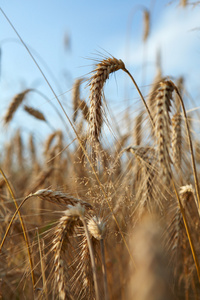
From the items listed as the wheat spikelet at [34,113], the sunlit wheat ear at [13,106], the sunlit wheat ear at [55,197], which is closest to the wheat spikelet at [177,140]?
the sunlit wheat ear at [55,197]

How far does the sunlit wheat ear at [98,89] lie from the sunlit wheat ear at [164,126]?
242mm

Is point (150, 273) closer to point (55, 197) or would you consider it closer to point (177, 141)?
point (55, 197)

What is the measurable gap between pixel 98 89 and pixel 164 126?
37 cm

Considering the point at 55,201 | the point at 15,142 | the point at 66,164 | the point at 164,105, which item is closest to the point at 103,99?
the point at 164,105

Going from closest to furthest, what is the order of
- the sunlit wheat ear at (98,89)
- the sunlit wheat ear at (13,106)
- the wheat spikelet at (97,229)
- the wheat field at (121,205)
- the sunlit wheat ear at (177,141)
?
the wheat field at (121,205), the wheat spikelet at (97,229), the sunlit wheat ear at (98,89), the sunlit wheat ear at (177,141), the sunlit wheat ear at (13,106)

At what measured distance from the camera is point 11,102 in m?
2.66

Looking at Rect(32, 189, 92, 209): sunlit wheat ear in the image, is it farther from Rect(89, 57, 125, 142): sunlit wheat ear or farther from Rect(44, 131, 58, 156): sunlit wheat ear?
Rect(44, 131, 58, 156): sunlit wheat ear

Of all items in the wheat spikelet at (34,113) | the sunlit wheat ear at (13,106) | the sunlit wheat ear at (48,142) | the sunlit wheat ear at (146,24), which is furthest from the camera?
the sunlit wheat ear at (146,24)

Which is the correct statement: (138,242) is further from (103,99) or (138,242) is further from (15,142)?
(15,142)

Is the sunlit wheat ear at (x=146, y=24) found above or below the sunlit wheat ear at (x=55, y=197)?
above

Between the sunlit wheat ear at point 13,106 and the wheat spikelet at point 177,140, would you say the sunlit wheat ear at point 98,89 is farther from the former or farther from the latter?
the sunlit wheat ear at point 13,106

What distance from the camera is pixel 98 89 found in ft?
4.36

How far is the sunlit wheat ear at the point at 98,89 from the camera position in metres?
1.28

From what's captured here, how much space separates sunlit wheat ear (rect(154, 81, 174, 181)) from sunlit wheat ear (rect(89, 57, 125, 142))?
0.24 metres
